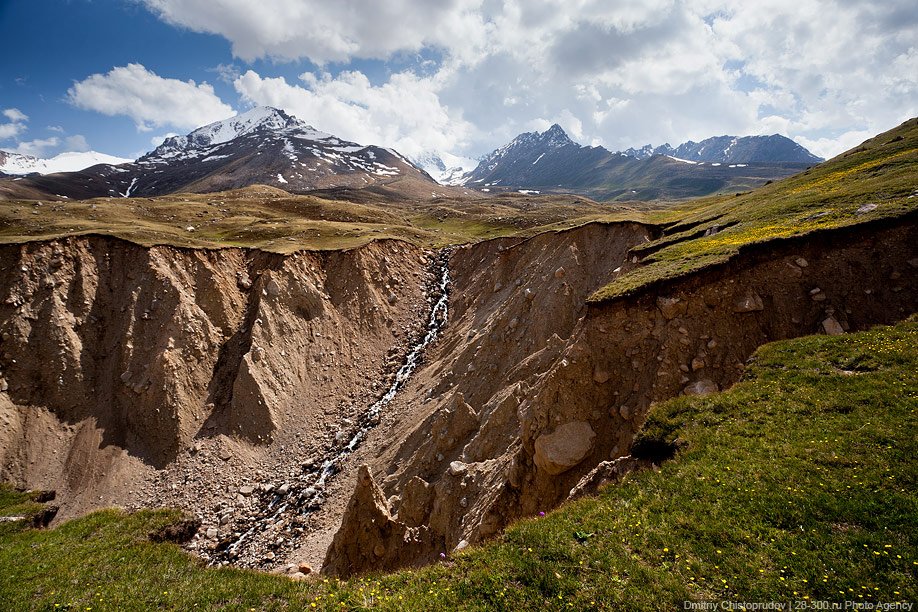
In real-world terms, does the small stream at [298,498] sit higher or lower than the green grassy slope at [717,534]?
lower

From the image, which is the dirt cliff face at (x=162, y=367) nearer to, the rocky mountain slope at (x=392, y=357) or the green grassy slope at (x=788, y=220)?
the rocky mountain slope at (x=392, y=357)

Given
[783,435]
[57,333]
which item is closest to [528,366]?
[783,435]

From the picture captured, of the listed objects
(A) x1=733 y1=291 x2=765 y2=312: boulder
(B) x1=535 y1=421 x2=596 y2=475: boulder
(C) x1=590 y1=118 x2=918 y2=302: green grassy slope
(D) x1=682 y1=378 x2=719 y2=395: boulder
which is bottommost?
(B) x1=535 y1=421 x2=596 y2=475: boulder

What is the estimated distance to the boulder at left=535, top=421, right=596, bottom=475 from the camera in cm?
1886

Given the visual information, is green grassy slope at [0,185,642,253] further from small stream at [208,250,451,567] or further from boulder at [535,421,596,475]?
boulder at [535,421,596,475]

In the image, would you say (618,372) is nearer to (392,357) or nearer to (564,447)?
(564,447)

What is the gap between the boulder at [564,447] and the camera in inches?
742

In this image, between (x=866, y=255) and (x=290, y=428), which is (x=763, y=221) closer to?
(x=866, y=255)

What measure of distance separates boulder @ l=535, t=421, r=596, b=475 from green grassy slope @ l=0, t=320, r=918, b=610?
475 cm

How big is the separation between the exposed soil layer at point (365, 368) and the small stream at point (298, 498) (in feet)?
1.11

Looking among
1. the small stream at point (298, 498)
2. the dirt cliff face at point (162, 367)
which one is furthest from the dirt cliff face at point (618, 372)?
the dirt cliff face at point (162, 367)

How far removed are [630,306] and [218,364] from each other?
40944 millimetres

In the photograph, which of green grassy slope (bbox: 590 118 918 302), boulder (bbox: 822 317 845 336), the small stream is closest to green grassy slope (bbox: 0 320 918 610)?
boulder (bbox: 822 317 845 336)

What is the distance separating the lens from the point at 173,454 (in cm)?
3500
